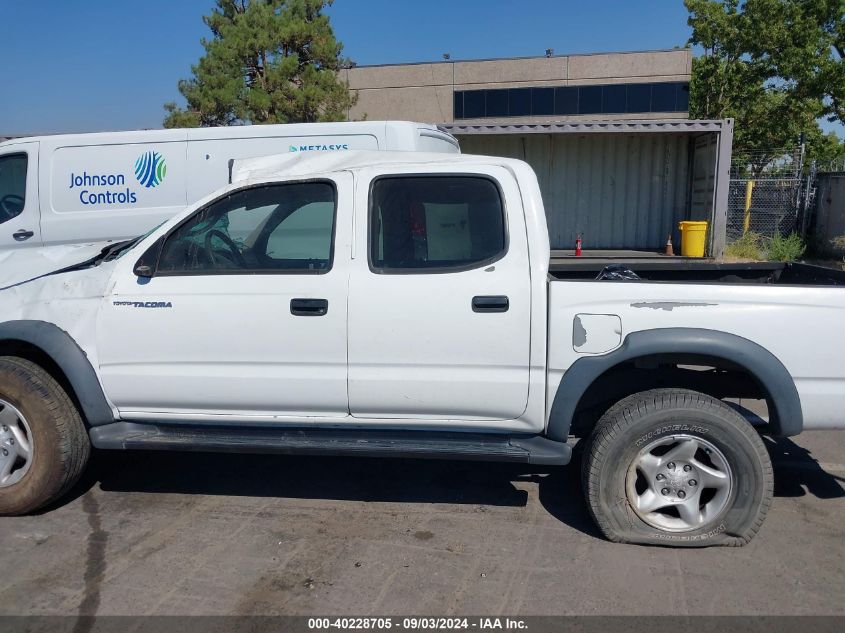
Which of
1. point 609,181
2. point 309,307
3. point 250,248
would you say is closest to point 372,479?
point 309,307

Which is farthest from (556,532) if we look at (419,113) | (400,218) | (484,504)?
(419,113)

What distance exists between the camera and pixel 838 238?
51.0ft

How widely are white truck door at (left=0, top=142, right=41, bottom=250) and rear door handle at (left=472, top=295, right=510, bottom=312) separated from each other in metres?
6.32

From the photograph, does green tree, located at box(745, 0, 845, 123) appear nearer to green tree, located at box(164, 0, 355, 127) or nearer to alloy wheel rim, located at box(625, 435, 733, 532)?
green tree, located at box(164, 0, 355, 127)

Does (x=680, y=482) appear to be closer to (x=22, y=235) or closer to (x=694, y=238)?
(x=22, y=235)

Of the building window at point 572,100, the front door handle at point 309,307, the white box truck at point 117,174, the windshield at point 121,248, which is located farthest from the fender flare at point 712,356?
the building window at point 572,100

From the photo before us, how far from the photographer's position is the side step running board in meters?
3.78

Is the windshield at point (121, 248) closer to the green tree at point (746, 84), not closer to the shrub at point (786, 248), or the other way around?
the shrub at point (786, 248)

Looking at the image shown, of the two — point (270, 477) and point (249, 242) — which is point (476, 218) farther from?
point (270, 477)

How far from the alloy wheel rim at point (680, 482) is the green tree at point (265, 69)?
20.6m

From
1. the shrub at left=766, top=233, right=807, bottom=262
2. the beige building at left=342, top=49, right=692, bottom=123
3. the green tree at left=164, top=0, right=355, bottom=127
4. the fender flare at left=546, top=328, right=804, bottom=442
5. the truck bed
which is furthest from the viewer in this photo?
the beige building at left=342, top=49, right=692, bottom=123

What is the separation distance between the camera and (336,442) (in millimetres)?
3912

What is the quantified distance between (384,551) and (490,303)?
137 centimetres

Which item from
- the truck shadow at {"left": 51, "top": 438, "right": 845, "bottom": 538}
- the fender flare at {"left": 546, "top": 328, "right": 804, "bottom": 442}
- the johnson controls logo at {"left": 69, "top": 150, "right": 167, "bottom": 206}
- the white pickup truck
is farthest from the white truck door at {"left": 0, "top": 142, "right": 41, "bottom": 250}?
the fender flare at {"left": 546, "top": 328, "right": 804, "bottom": 442}
